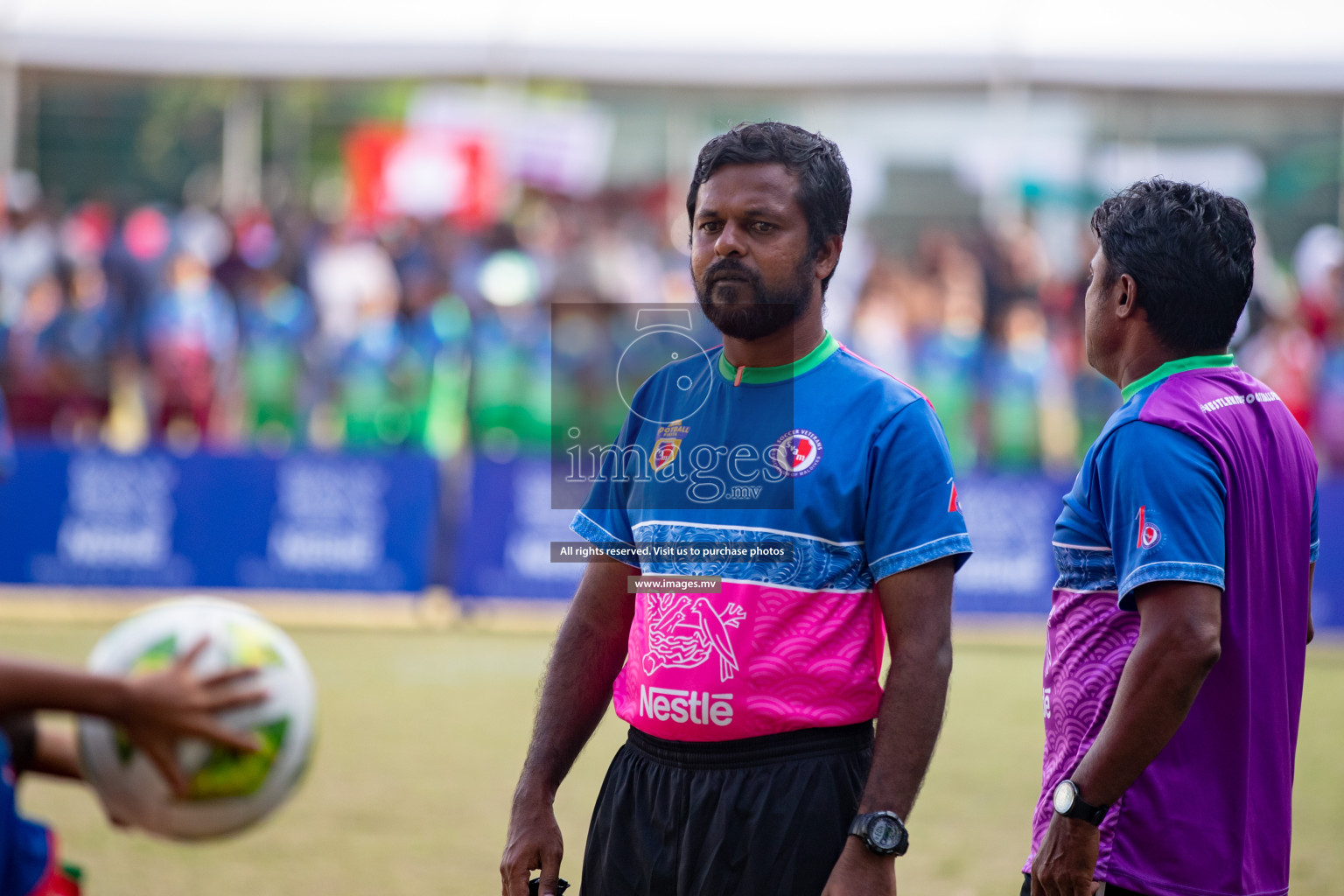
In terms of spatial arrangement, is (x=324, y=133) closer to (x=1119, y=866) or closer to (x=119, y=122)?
(x=119, y=122)

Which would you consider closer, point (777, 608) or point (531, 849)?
point (777, 608)

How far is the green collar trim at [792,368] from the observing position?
10.3 ft

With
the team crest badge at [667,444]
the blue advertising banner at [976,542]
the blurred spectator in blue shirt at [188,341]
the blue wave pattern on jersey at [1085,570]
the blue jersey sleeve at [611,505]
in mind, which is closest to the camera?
the blue wave pattern on jersey at [1085,570]

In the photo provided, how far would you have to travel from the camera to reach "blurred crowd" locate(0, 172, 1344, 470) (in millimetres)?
13258

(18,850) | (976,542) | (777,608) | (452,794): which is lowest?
(452,794)

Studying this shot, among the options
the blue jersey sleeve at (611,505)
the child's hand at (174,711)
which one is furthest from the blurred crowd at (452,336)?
the child's hand at (174,711)

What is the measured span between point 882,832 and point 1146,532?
0.77 meters

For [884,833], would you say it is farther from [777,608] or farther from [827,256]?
[827,256]

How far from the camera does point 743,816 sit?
9.68 feet

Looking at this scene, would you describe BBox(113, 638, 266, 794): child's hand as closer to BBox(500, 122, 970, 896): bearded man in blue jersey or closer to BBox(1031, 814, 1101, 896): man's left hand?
BBox(500, 122, 970, 896): bearded man in blue jersey

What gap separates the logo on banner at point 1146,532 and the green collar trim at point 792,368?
722mm

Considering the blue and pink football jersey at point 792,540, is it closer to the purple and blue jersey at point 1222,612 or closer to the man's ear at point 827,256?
the man's ear at point 827,256

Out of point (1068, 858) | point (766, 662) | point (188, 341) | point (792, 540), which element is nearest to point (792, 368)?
point (792, 540)

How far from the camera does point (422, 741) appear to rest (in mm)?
8328
